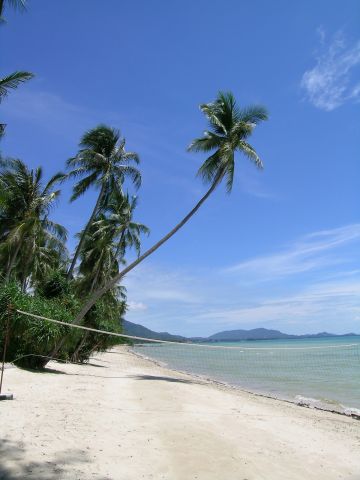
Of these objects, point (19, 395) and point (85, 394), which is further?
point (85, 394)

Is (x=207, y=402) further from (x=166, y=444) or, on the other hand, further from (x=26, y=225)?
(x=26, y=225)

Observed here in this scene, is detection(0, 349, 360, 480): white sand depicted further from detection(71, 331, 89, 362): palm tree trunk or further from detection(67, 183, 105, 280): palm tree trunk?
detection(67, 183, 105, 280): palm tree trunk

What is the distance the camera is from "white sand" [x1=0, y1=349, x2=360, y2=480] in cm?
492

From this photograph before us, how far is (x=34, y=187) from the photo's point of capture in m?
21.3

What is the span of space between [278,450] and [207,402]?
473 centimetres

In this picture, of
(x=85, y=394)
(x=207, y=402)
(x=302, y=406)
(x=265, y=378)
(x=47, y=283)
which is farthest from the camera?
(x=265, y=378)

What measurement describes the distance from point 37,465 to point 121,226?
19350 millimetres

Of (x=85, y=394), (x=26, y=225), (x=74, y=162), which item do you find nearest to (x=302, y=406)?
(x=85, y=394)

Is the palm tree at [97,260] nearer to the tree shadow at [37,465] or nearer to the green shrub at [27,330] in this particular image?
the green shrub at [27,330]

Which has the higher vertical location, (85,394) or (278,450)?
(85,394)

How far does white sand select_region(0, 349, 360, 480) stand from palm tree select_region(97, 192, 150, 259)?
14.3m

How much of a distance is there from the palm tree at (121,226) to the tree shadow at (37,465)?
742 inches

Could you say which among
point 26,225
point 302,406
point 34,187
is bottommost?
point 302,406

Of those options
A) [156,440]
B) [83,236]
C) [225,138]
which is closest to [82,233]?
[83,236]
